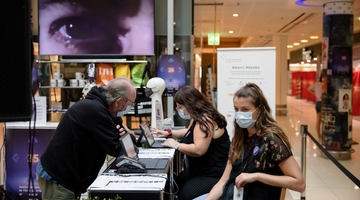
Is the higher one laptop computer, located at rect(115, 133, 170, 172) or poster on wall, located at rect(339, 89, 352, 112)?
poster on wall, located at rect(339, 89, 352, 112)

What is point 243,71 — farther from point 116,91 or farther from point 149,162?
point 116,91

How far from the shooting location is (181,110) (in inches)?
142

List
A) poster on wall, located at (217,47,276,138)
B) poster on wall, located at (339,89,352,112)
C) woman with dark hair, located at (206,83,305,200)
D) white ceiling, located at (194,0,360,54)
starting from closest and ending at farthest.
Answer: woman with dark hair, located at (206,83,305,200) < poster on wall, located at (217,47,276,138) < poster on wall, located at (339,89,352,112) < white ceiling, located at (194,0,360,54)

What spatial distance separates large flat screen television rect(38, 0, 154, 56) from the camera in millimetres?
5172

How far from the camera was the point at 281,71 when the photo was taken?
14852 millimetres

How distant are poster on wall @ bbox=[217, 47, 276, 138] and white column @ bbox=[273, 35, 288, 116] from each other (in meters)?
9.66

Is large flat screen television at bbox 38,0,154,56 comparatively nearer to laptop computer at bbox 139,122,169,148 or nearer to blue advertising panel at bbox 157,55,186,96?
blue advertising panel at bbox 157,55,186,96

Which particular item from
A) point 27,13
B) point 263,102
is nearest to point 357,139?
point 263,102

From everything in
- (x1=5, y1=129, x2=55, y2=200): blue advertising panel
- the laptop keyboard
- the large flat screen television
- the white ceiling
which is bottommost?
(x1=5, y1=129, x2=55, y2=200): blue advertising panel

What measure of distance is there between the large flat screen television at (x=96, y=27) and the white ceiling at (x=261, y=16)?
10.3ft

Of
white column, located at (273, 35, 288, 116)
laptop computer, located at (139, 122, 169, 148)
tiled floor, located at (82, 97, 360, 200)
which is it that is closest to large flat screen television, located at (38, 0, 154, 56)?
laptop computer, located at (139, 122, 169, 148)

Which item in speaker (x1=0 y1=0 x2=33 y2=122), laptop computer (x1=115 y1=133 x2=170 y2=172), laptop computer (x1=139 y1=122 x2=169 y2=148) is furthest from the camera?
laptop computer (x1=139 y1=122 x2=169 y2=148)

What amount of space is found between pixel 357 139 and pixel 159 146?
770cm

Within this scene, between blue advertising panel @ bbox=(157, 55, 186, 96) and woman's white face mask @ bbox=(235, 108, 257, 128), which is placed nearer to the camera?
woman's white face mask @ bbox=(235, 108, 257, 128)
